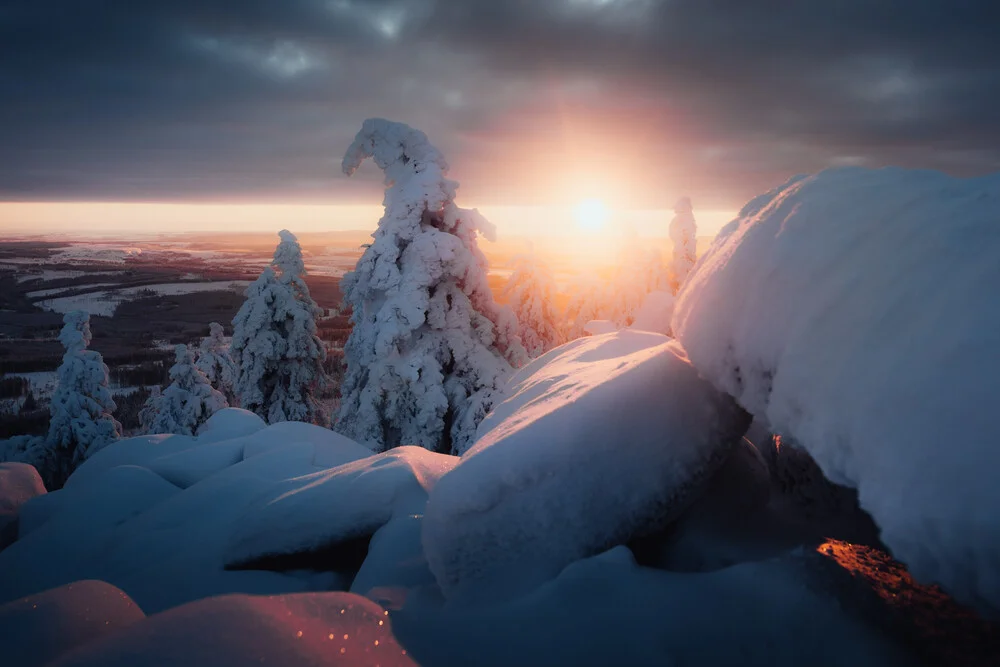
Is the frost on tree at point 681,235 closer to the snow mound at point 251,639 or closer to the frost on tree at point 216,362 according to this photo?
the frost on tree at point 216,362

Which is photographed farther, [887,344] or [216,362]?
[216,362]

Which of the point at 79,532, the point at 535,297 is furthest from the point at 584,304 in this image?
the point at 79,532

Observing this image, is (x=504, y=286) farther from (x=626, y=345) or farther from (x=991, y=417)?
(x=991, y=417)

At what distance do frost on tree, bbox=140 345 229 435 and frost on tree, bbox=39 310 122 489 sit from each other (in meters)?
2.20

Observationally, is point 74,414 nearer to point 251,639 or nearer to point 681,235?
point 251,639

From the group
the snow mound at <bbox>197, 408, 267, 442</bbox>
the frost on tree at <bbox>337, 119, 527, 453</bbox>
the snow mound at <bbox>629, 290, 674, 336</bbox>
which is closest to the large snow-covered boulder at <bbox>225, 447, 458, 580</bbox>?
the snow mound at <bbox>629, 290, 674, 336</bbox>

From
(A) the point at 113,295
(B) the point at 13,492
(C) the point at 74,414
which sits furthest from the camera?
(A) the point at 113,295

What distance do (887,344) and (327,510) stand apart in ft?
14.3

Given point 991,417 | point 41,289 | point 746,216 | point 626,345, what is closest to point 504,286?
point 626,345

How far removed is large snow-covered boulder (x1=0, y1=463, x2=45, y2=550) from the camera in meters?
6.09

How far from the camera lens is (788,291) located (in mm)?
2568

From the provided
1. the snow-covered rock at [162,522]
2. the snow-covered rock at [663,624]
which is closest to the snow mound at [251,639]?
the snow-covered rock at [663,624]

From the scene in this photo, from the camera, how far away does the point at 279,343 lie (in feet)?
72.9

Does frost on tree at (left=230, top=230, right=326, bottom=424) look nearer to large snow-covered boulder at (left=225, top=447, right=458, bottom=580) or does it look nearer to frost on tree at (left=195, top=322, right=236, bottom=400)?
frost on tree at (left=195, top=322, right=236, bottom=400)
